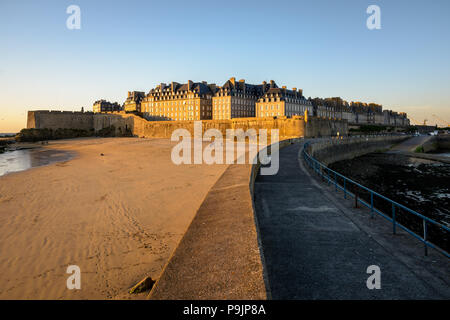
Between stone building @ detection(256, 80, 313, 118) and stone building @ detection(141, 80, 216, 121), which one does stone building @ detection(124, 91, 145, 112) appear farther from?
stone building @ detection(256, 80, 313, 118)

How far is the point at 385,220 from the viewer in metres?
6.59

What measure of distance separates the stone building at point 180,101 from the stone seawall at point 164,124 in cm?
1390

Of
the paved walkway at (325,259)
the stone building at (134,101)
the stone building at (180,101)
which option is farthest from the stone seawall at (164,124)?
the paved walkway at (325,259)

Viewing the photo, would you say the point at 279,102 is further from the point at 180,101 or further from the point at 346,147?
the point at 180,101

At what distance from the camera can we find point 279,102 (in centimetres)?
5978

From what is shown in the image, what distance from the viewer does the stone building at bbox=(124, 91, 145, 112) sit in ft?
265

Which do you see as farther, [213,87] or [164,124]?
[213,87]

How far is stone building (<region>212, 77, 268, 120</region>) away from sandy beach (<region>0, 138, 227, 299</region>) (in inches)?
1997

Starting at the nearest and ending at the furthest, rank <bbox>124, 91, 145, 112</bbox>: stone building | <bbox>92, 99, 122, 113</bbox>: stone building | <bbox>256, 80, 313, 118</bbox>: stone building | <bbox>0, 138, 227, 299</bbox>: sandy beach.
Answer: <bbox>0, 138, 227, 299</bbox>: sandy beach < <bbox>256, 80, 313, 118</bbox>: stone building < <bbox>124, 91, 145, 112</bbox>: stone building < <bbox>92, 99, 122, 113</bbox>: stone building

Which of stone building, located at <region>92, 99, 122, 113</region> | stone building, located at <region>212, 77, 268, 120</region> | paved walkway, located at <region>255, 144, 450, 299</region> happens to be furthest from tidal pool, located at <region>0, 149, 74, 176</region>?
stone building, located at <region>92, 99, 122, 113</region>

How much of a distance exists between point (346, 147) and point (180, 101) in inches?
1757

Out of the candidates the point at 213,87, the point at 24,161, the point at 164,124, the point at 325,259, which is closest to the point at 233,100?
the point at 213,87
